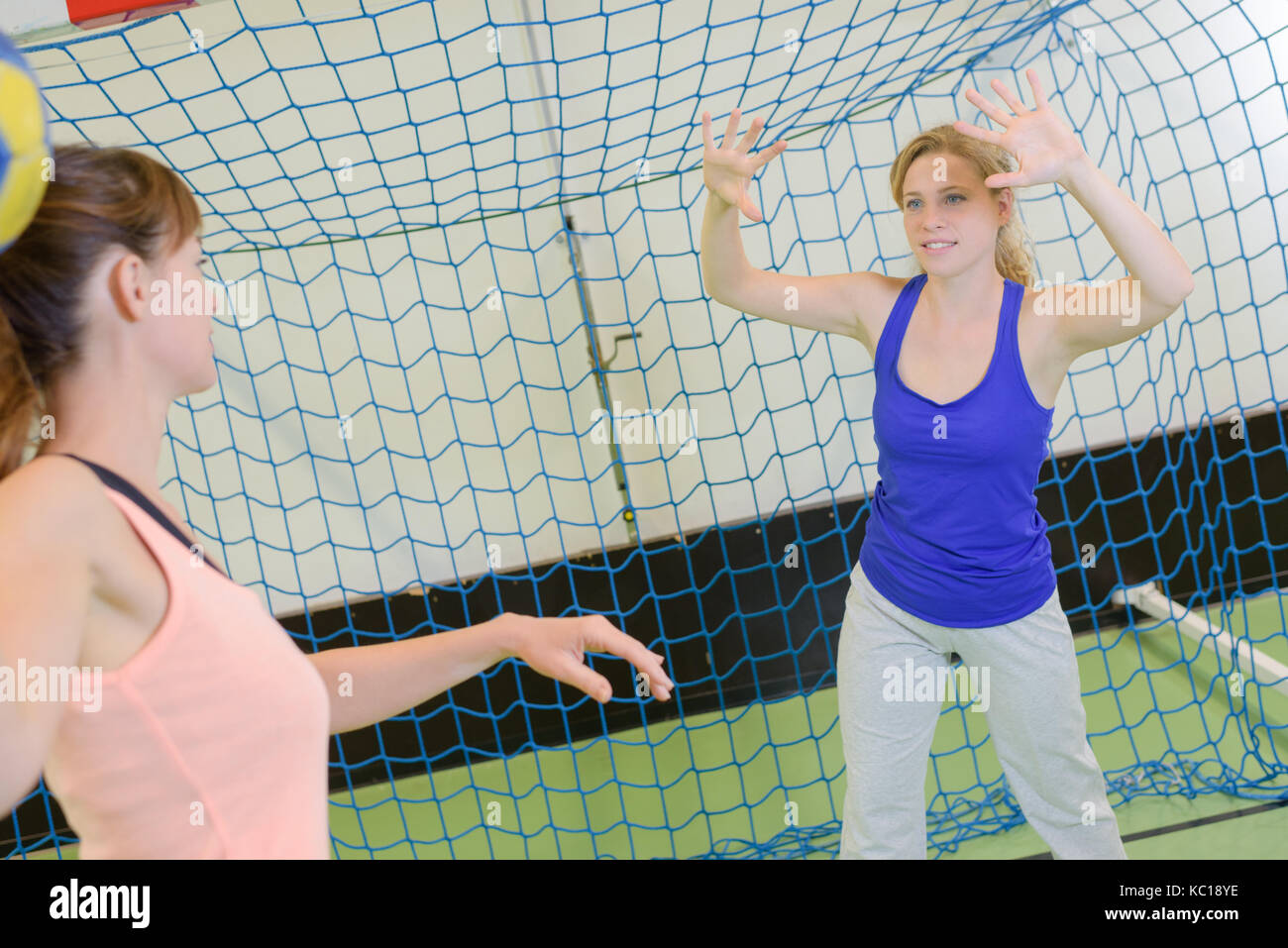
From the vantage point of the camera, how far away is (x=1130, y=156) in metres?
2.77

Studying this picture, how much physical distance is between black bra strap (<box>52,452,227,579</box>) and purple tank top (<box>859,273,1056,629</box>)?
3.39 feet

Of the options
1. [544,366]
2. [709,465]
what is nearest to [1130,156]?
[709,465]

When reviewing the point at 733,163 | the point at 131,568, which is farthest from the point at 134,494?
the point at 733,163

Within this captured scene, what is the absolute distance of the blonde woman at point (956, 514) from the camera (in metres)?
1.49

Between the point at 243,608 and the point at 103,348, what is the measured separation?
0.20 meters

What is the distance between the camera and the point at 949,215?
4.99 feet

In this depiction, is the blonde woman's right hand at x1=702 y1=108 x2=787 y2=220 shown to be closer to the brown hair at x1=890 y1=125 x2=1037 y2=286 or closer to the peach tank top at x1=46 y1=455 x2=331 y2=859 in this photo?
the brown hair at x1=890 y1=125 x2=1037 y2=286

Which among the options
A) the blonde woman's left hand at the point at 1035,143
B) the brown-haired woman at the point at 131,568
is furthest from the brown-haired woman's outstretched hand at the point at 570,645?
the blonde woman's left hand at the point at 1035,143

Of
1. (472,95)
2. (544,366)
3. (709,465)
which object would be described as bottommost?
(709,465)

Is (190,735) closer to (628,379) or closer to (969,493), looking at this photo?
(969,493)

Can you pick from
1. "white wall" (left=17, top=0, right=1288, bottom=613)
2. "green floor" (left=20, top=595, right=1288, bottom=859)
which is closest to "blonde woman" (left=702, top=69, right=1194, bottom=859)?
"green floor" (left=20, top=595, right=1288, bottom=859)

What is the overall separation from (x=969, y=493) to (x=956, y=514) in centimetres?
3

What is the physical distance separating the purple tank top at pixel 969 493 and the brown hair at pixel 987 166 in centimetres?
12
